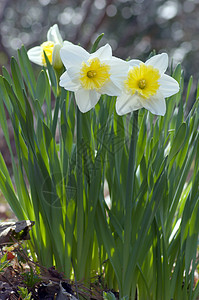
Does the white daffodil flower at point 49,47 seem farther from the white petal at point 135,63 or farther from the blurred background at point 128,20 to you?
the blurred background at point 128,20

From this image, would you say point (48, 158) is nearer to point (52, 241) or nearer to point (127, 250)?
point (52, 241)

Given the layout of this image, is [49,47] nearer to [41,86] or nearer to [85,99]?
[41,86]

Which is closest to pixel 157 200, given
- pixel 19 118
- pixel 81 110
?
pixel 81 110

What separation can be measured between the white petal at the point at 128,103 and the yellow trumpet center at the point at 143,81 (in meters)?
0.01

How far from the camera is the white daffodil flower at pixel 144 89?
865 millimetres

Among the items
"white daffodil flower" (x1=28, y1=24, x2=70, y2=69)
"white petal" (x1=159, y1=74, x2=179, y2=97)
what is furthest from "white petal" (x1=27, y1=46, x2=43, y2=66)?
"white petal" (x1=159, y1=74, x2=179, y2=97)

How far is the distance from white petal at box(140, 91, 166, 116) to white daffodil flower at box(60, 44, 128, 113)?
0.07 metres

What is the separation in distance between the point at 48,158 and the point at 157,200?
34 cm

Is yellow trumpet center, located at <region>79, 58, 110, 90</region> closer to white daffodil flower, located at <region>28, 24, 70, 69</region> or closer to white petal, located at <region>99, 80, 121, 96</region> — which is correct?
white petal, located at <region>99, 80, 121, 96</region>

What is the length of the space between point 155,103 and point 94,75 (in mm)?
159

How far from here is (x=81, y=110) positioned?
88 cm

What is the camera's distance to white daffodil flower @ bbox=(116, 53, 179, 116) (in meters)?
0.87

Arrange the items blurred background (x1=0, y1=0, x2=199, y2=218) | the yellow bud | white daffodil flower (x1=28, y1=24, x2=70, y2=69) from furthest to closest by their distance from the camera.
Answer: blurred background (x1=0, y1=0, x2=199, y2=218) < white daffodil flower (x1=28, y1=24, x2=70, y2=69) < the yellow bud

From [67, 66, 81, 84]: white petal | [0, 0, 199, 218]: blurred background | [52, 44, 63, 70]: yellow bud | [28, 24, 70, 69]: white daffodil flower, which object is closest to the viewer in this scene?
[67, 66, 81, 84]: white petal
